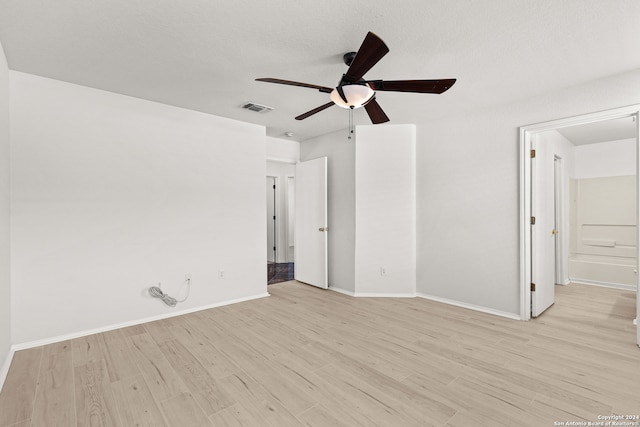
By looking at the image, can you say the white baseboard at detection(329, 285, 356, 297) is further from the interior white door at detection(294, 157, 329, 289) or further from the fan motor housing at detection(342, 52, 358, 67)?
the fan motor housing at detection(342, 52, 358, 67)

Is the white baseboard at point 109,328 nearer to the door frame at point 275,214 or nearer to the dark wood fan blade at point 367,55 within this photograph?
the door frame at point 275,214

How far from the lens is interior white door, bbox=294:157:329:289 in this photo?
15.5ft

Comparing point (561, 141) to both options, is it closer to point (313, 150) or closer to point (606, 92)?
point (606, 92)

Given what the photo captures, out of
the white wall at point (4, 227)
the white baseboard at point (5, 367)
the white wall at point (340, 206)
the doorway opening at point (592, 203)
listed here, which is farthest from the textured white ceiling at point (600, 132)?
the white baseboard at point (5, 367)

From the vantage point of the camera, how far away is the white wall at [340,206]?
447 cm

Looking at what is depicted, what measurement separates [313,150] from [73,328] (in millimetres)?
3818

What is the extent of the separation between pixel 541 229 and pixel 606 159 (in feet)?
9.93

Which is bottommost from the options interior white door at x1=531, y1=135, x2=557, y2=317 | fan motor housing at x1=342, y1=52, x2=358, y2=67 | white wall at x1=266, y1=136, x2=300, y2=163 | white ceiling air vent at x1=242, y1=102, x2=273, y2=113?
interior white door at x1=531, y1=135, x2=557, y2=317

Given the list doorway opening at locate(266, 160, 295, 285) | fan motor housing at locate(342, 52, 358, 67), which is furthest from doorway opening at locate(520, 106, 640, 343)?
doorway opening at locate(266, 160, 295, 285)

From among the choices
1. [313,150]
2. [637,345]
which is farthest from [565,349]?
[313,150]

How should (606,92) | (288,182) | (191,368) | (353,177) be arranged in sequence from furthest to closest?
(288,182) < (353,177) < (606,92) < (191,368)

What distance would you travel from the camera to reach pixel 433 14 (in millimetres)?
1893

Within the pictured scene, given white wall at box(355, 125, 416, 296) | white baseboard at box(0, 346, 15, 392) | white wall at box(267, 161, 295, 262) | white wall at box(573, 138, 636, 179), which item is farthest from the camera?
white wall at box(267, 161, 295, 262)

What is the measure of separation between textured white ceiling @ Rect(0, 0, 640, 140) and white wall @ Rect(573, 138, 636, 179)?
3264 mm
